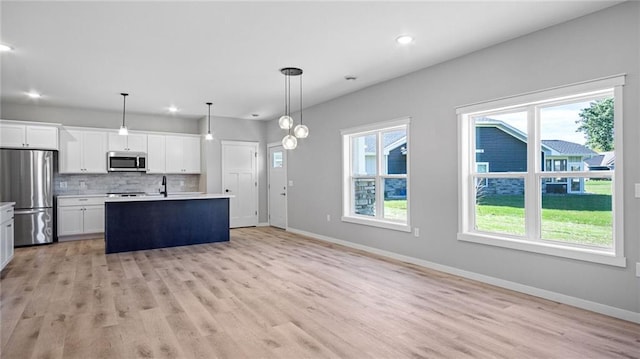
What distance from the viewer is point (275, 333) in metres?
2.83

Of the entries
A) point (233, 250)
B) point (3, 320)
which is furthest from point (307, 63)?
point (3, 320)

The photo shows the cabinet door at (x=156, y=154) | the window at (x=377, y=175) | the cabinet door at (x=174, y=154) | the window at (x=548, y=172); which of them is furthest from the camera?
the cabinet door at (x=174, y=154)

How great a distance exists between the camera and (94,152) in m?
7.48

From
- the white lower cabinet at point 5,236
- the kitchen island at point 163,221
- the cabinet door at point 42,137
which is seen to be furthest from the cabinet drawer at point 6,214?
the cabinet door at point 42,137

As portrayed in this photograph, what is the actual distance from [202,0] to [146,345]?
8.88 ft

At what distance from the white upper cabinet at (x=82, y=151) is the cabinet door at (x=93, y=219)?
80cm

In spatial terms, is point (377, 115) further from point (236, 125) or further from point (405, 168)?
point (236, 125)

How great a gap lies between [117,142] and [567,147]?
7.85 meters

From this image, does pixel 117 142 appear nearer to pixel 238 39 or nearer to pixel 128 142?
A: pixel 128 142

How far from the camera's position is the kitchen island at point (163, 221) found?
5.92m

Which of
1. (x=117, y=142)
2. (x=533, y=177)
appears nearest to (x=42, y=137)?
(x=117, y=142)

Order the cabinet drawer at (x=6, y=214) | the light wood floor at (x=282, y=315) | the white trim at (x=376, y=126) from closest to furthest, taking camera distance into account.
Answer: the light wood floor at (x=282, y=315), the cabinet drawer at (x=6, y=214), the white trim at (x=376, y=126)

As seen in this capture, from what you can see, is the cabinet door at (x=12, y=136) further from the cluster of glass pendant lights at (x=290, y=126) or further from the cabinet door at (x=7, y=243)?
the cluster of glass pendant lights at (x=290, y=126)

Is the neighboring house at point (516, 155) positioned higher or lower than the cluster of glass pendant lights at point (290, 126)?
lower
